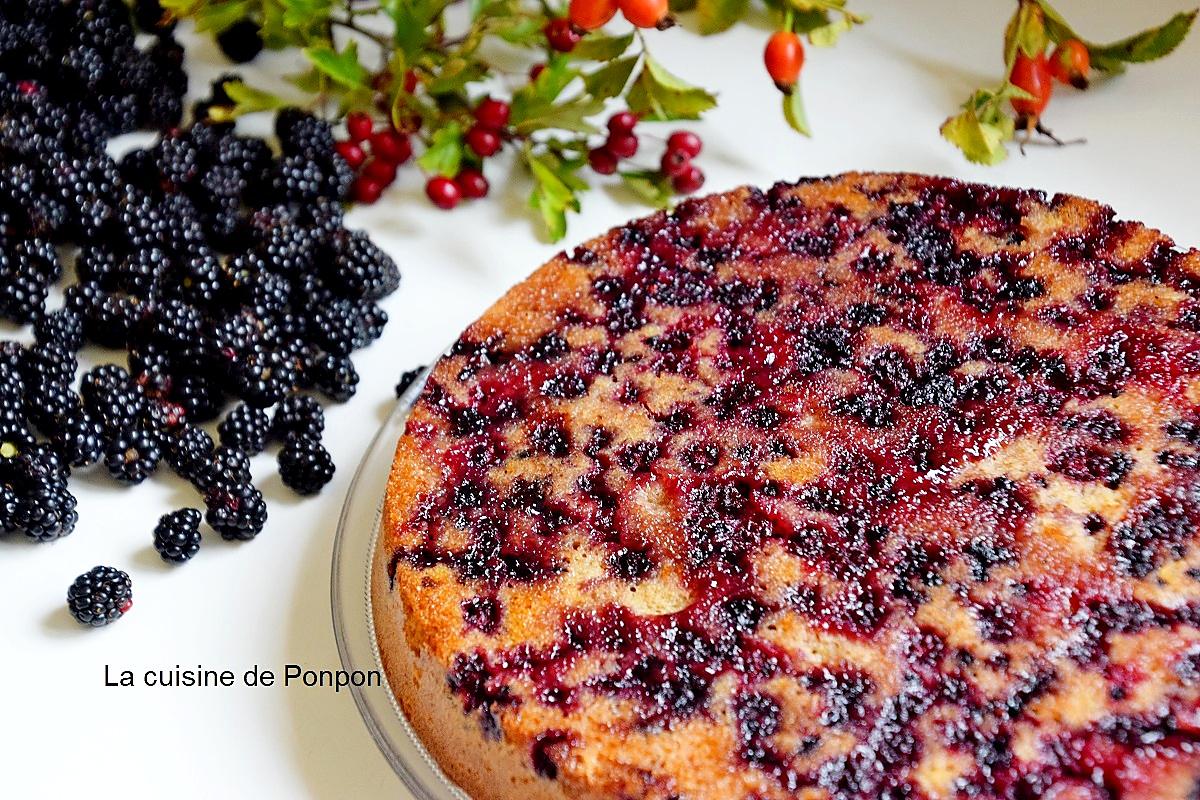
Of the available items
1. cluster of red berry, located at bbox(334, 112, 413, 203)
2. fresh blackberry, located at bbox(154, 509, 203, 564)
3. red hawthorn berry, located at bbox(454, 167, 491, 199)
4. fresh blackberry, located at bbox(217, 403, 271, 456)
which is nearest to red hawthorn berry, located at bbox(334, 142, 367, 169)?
cluster of red berry, located at bbox(334, 112, 413, 203)

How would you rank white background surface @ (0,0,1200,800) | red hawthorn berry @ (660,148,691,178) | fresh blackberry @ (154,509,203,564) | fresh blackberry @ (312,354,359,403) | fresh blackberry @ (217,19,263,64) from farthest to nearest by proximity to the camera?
fresh blackberry @ (217,19,263,64) → red hawthorn berry @ (660,148,691,178) → fresh blackberry @ (312,354,359,403) → fresh blackberry @ (154,509,203,564) → white background surface @ (0,0,1200,800)

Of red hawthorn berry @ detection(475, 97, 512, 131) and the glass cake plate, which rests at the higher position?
red hawthorn berry @ detection(475, 97, 512, 131)

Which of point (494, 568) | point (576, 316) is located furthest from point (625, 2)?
point (494, 568)

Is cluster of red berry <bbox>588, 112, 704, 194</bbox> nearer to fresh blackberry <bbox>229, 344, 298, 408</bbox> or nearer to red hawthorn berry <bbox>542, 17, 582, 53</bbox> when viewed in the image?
red hawthorn berry <bbox>542, 17, 582, 53</bbox>

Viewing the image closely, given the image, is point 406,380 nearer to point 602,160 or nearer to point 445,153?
point 445,153

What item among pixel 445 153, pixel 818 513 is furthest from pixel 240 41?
pixel 818 513

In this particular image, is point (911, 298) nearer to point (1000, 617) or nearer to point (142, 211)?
point (1000, 617)

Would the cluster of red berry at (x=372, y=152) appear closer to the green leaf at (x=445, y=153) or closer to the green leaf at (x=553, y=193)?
the green leaf at (x=445, y=153)
